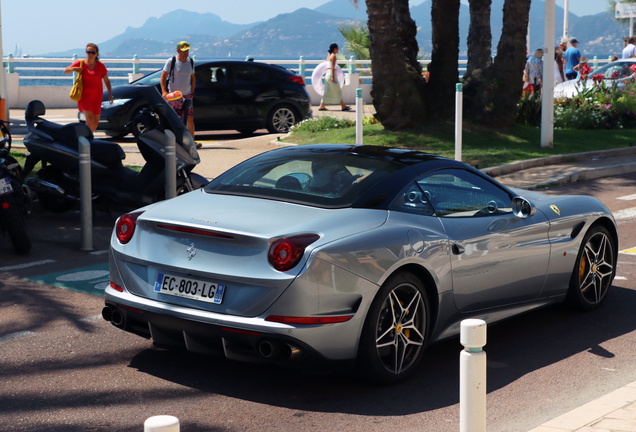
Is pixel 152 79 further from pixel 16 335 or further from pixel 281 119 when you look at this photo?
pixel 16 335

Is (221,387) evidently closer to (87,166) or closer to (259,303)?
(259,303)

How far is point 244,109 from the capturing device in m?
17.2

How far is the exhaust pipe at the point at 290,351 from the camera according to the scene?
4.00 m

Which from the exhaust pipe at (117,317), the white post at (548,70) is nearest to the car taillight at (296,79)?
the white post at (548,70)

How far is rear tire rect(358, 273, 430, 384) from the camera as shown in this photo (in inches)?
167

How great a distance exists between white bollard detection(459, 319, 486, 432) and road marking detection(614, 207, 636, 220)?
776 cm

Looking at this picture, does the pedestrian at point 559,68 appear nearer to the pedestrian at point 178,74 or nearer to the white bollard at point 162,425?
the pedestrian at point 178,74

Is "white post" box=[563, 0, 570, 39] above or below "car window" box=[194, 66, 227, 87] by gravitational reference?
above

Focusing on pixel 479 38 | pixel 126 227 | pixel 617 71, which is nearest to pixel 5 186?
pixel 126 227

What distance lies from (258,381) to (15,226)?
3885mm

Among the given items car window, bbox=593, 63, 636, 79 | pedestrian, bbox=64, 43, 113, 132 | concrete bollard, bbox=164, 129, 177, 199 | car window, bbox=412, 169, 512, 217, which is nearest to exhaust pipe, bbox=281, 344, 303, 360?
car window, bbox=412, 169, 512, 217

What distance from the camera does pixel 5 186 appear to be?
716 centimetres

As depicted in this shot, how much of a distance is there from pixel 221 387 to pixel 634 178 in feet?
37.3

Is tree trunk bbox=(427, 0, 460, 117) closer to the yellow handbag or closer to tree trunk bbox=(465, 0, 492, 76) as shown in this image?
tree trunk bbox=(465, 0, 492, 76)
